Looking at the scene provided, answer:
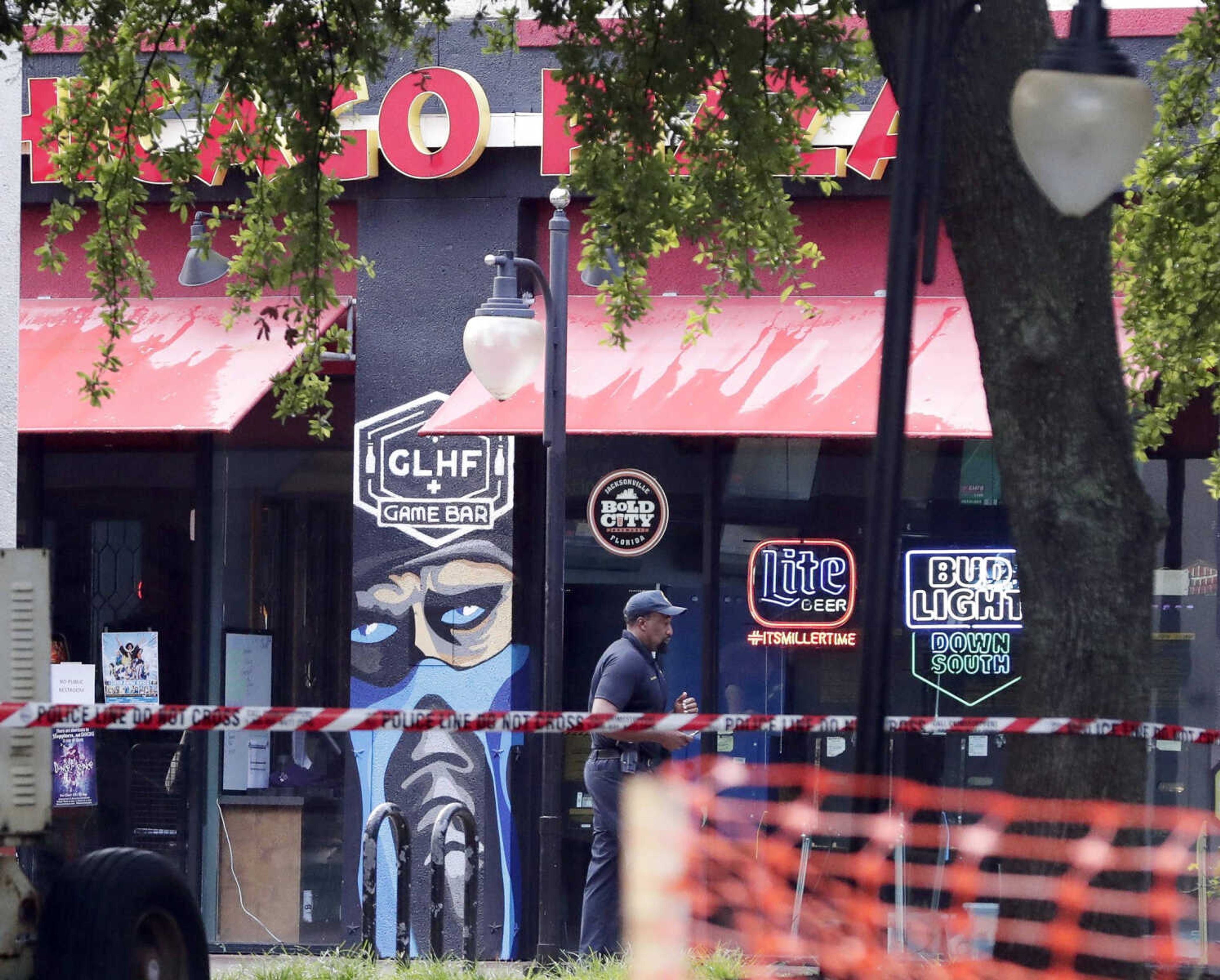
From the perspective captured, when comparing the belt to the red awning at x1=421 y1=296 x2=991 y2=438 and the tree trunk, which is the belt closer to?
the red awning at x1=421 y1=296 x2=991 y2=438

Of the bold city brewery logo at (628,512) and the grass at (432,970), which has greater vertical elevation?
the bold city brewery logo at (628,512)

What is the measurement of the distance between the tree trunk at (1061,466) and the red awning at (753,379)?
4.52 meters

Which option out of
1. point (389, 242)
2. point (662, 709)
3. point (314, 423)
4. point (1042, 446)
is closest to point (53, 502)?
point (389, 242)

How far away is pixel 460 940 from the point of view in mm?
10977

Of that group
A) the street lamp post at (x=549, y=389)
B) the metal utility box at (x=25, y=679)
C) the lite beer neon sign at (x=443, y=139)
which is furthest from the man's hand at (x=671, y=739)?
the lite beer neon sign at (x=443, y=139)

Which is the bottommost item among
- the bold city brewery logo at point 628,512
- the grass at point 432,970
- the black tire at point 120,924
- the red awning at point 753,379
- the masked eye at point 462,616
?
the grass at point 432,970

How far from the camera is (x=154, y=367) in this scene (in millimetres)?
11477

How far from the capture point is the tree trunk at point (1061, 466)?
17.3ft

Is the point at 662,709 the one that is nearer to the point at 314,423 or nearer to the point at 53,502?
the point at 314,423

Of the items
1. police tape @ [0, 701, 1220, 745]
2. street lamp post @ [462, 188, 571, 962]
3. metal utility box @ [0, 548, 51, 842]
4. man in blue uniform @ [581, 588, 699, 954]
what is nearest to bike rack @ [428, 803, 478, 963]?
man in blue uniform @ [581, 588, 699, 954]

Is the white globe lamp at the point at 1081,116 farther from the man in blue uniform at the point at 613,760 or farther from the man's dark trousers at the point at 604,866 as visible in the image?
the man's dark trousers at the point at 604,866

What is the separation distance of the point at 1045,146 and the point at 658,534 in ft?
22.2

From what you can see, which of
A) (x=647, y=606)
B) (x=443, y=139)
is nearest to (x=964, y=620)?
(x=647, y=606)

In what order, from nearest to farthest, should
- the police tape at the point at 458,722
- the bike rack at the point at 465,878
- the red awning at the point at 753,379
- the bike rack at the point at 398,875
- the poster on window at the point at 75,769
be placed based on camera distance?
the police tape at the point at 458,722
the bike rack at the point at 398,875
the bike rack at the point at 465,878
the red awning at the point at 753,379
the poster on window at the point at 75,769
